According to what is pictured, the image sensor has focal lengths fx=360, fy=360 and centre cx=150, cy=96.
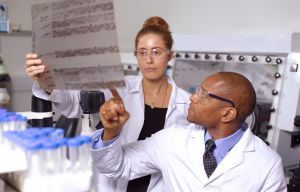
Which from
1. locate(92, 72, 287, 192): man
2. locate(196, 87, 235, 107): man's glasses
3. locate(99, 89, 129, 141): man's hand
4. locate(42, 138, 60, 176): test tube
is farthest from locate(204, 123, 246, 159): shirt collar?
locate(42, 138, 60, 176): test tube

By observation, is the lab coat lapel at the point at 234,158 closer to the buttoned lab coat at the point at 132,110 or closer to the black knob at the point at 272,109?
the buttoned lab coat at the point at 132,110

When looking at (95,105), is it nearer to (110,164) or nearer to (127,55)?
(110,164)

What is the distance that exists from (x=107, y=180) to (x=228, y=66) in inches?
55.8

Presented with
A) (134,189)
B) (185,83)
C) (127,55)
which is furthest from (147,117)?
(127,55)

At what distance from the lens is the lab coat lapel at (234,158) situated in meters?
1.21

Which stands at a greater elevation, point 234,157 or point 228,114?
point 228,114

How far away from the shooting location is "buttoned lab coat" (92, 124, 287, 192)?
1196mm

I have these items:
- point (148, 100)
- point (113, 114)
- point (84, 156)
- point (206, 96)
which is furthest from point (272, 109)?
point (84, 156)

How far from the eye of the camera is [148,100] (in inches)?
61.5

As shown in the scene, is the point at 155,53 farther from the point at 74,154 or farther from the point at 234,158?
the point at 74,154

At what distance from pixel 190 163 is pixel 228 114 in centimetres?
22

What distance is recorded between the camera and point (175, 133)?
4.40 ft

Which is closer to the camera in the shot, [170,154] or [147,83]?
[170,154]

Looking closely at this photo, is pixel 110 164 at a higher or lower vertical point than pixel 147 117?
lower
